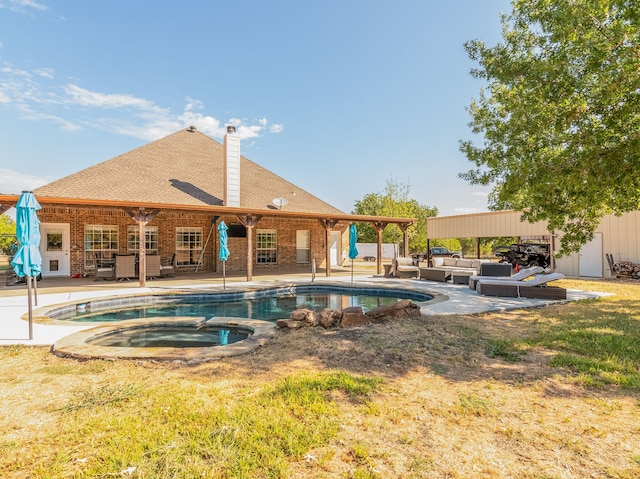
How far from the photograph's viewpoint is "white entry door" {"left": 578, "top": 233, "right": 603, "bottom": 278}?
50.0 ft

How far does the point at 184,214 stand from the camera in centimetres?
1562

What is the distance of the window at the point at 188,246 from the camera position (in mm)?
15844

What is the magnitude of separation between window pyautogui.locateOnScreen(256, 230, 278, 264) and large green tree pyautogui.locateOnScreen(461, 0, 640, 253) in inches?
467

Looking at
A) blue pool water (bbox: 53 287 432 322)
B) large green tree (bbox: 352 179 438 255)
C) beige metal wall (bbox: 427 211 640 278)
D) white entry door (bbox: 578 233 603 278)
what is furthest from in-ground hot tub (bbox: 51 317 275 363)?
large green tree (bbox: 352 179 438 255)

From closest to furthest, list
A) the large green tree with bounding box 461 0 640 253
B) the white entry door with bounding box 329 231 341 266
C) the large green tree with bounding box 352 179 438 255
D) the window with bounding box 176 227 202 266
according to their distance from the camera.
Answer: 1. the large green tree with bounding box 461 0 640 253
2. the window with bounding box 176 227 202 266
3. the white entry door with bounding box 329 231 341 266
4. the large green tree with bounding box 352 179 438 255

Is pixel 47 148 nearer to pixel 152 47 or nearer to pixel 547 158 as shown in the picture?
pixel 152 47

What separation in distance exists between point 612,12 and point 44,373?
33.8 feet

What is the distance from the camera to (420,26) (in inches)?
493

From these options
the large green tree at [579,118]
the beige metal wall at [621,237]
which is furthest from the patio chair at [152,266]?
the beige metal wall at [621,237]

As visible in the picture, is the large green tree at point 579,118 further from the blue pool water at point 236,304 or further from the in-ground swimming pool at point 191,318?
the blue pool water at point 236,304

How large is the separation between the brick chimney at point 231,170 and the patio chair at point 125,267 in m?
4.67

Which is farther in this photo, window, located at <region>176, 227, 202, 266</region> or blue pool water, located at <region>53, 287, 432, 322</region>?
window, located at <region>176, 227, 202, 266</region>

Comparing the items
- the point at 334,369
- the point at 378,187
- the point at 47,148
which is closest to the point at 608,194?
the point at 334,369

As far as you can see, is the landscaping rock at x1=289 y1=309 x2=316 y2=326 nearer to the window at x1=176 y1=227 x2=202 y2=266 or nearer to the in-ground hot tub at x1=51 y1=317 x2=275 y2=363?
the in-ground hot tub at x1=51 y1=317 x2=275 y2=363
